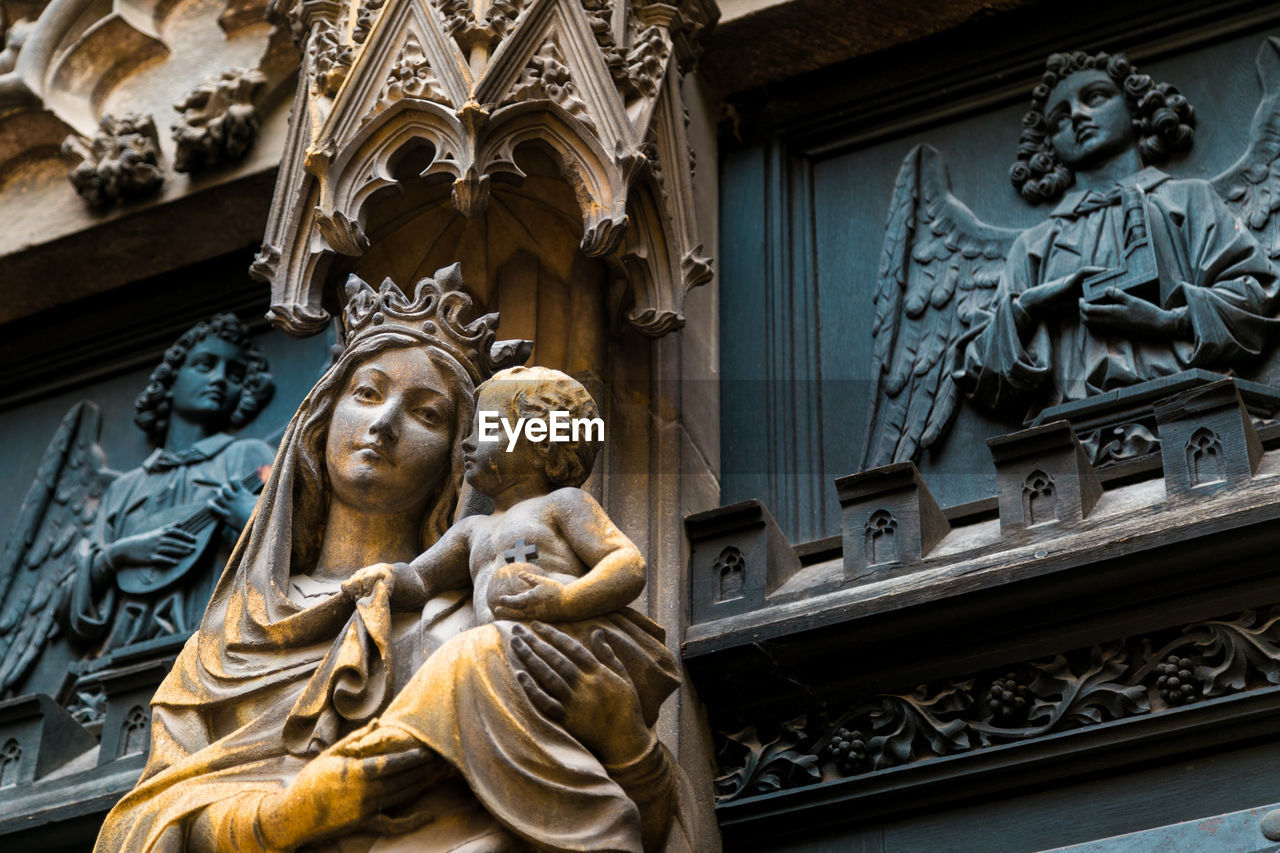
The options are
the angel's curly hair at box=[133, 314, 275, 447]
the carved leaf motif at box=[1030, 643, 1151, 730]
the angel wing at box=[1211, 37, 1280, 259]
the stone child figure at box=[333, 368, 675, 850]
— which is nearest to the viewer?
the stone child figure at box=[333, 368, 675, 850]

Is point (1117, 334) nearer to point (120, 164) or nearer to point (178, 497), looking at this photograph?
point (178, 497)

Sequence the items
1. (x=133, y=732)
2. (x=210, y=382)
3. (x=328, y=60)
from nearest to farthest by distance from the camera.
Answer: (x=328, y=60) → (x=133, y=732) → (x=210, y=382)

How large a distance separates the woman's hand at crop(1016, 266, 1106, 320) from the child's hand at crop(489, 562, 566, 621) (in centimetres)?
219

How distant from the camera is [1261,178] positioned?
713cm

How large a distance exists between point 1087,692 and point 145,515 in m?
3.77

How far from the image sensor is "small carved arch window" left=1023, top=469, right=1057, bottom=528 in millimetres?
6305

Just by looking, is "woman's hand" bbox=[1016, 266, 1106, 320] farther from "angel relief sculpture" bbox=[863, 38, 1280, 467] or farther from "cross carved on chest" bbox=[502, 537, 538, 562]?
"cross carved on chest" bbox=[502, 537, 538, 562]

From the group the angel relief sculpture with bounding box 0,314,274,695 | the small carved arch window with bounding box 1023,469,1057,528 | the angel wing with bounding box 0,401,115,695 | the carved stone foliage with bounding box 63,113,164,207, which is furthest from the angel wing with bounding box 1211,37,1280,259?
the angel wing with bounding box 0,401,115,695

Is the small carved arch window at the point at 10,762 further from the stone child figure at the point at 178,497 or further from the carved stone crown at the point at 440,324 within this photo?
the carved stone crown at the point at 440,324

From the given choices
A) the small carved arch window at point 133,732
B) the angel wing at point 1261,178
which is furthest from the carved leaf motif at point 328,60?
the angel wing at point 1261,178

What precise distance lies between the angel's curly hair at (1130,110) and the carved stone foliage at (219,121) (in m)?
2.98

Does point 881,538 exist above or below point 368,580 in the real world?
above

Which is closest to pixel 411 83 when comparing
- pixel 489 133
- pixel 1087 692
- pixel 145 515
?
pixel 489 133

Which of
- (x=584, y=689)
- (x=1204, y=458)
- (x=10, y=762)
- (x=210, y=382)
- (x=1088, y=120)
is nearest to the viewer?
(x=584, y=689)
